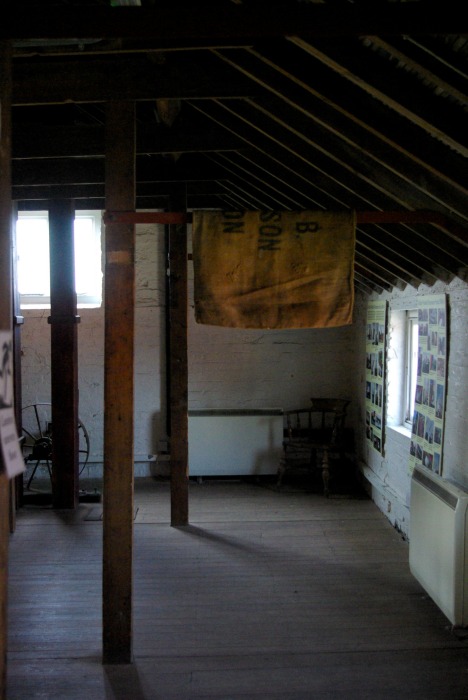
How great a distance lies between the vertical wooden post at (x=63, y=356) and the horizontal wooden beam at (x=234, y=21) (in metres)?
4.14

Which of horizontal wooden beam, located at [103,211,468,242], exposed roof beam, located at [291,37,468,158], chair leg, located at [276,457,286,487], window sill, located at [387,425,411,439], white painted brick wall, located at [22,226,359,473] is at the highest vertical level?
A: exposed roof beam, located at [291,37,468,158]

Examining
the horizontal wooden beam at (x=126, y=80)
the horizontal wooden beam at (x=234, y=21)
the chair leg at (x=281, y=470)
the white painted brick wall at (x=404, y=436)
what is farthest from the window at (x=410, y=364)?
the horizontal wooden beam at (x=234, y=21)

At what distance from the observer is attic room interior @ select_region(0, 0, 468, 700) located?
8.91 feet

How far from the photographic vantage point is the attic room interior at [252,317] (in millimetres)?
2717

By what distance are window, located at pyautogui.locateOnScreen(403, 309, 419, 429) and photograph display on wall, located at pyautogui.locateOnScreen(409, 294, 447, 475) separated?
0.66 m

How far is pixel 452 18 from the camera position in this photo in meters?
2.17

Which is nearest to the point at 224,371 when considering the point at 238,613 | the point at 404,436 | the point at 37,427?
the point at 37,427

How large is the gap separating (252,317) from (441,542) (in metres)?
1.87

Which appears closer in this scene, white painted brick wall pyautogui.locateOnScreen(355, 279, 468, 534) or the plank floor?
the plank floor

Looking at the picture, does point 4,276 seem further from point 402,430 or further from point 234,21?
point 402,430

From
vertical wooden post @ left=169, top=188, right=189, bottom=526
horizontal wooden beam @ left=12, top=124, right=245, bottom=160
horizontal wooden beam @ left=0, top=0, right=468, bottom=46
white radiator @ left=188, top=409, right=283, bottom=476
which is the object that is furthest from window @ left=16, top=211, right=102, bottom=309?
horizontal wooden beam @ left=0, top=0, right=468, bottom=46

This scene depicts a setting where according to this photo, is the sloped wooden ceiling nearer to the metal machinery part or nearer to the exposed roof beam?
the exposed roof beam

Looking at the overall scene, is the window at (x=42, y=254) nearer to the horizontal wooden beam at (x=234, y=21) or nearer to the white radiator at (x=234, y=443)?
the white radiator at (x=234, y=443)

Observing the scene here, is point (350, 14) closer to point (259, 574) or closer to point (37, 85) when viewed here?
point (37, 85)
